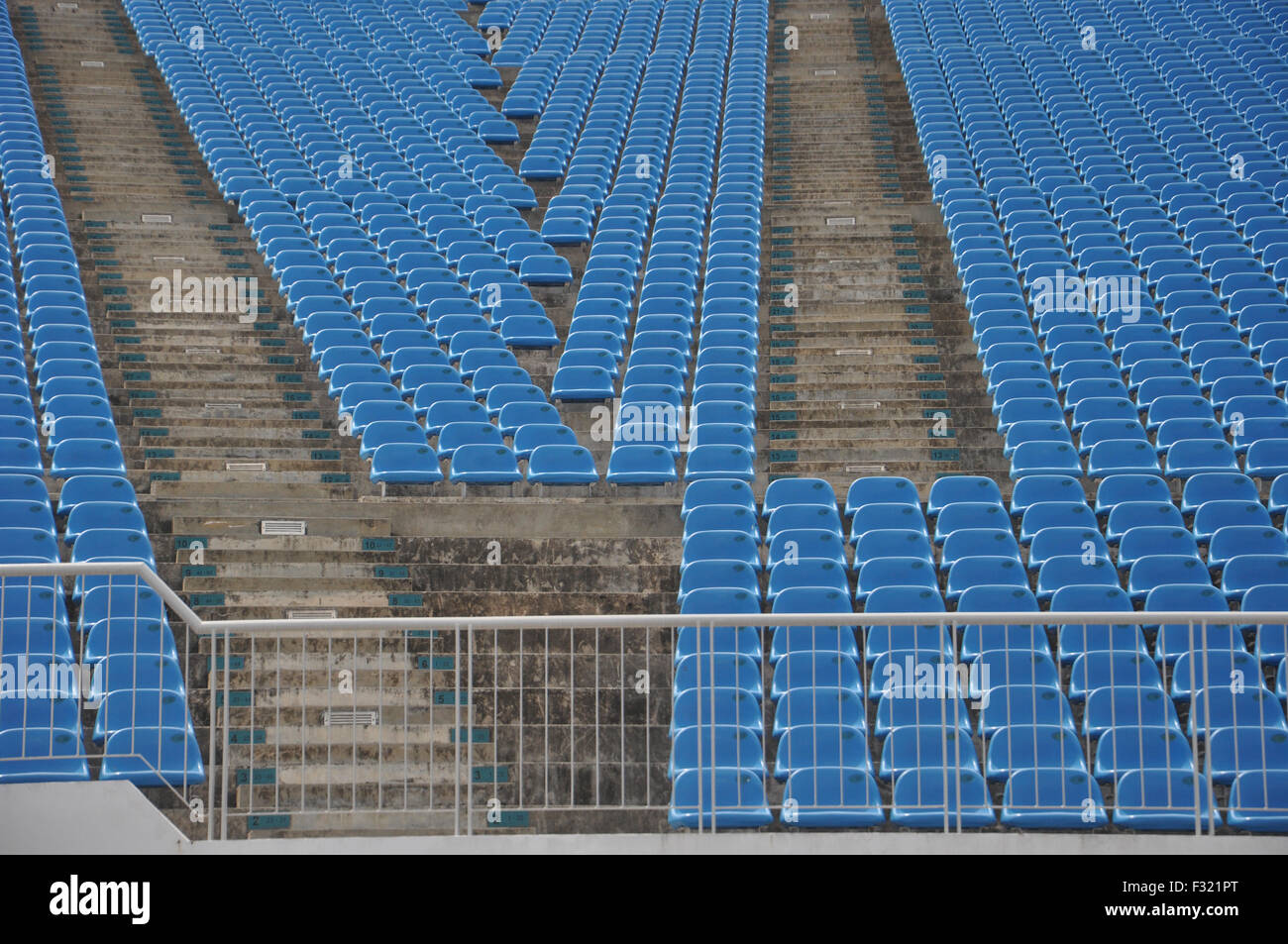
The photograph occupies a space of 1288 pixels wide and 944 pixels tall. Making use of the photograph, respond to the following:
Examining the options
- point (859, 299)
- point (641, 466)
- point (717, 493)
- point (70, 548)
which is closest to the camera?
point (70, 548)

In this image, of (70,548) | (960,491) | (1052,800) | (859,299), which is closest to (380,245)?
(859,299)

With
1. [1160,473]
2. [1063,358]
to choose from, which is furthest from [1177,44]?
[1160,473]

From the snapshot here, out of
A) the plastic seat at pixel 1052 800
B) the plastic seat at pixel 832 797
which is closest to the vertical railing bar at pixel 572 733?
the plastic seat at pixel 832 797

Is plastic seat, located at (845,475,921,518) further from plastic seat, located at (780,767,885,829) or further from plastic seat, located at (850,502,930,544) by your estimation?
plastic seat, located at (780,767,885,829)

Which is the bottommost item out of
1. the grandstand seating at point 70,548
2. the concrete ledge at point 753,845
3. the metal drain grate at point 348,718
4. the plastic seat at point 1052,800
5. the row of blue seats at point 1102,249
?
the concrete ledge at point 753,845

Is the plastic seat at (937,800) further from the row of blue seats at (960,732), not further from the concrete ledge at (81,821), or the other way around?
the concrete ledge at (81,821)

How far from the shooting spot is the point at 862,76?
1983 cm

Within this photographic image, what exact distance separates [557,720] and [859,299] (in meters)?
7.26

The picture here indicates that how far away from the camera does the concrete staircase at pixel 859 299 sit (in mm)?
11633

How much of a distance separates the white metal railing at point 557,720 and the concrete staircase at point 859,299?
3309 mm

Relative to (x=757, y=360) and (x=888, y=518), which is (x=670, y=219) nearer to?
(x=757, y=360)

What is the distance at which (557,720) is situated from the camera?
7879mm

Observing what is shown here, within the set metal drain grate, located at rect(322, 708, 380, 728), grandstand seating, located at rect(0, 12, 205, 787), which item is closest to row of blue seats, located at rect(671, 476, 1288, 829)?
metal drain grate, located at rect(322, 708, 380, 728)

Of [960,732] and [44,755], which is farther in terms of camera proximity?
[960,732]
